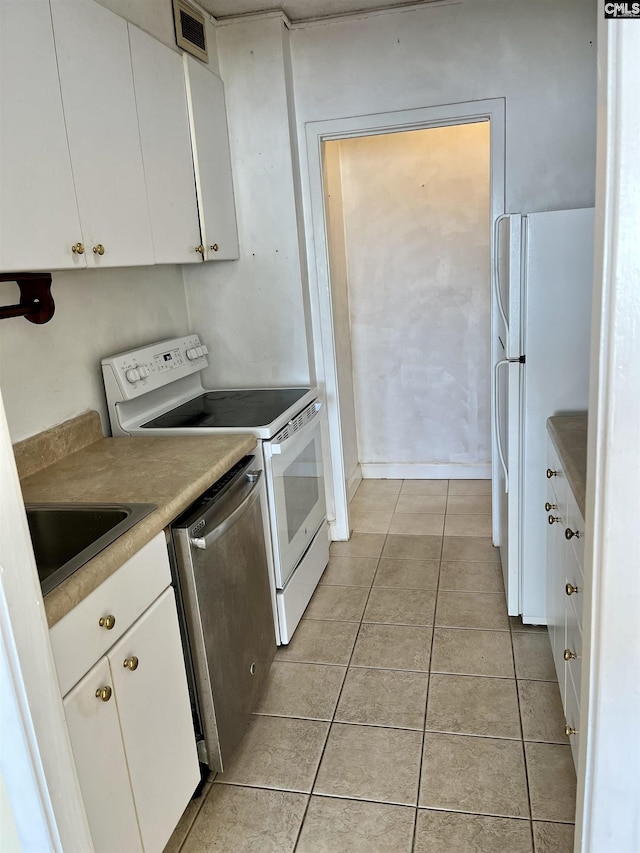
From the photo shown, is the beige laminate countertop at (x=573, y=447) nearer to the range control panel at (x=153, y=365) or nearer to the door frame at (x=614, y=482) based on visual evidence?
the door frame at (x=614, y=482)

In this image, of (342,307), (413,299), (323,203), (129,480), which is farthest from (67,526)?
(413,299)

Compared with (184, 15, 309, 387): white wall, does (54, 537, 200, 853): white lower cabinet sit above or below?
below

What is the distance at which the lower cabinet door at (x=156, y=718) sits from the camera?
146cm

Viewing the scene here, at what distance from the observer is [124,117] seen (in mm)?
2098

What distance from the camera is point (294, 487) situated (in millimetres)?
2705

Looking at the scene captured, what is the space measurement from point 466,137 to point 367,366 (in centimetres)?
150

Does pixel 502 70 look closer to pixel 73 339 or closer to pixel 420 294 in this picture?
pixel 420 294

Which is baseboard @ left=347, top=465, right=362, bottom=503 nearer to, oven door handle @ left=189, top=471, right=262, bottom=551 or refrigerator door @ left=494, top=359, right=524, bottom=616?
refrigerator door @ left=494, top=359, right=524, bottom=616

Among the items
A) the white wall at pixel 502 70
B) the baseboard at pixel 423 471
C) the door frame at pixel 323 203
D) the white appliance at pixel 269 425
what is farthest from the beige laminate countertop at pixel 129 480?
the baseboard at pixel 423 471

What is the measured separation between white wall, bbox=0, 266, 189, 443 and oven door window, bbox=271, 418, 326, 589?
2.34 feet

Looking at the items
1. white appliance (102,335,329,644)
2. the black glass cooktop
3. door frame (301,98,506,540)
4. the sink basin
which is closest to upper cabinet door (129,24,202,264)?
white appliance (102,335,329,644)

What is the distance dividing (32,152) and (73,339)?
0.79 m

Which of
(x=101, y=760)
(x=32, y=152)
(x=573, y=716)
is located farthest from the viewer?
(x=573, y=716)

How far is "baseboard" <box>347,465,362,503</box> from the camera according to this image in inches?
162
